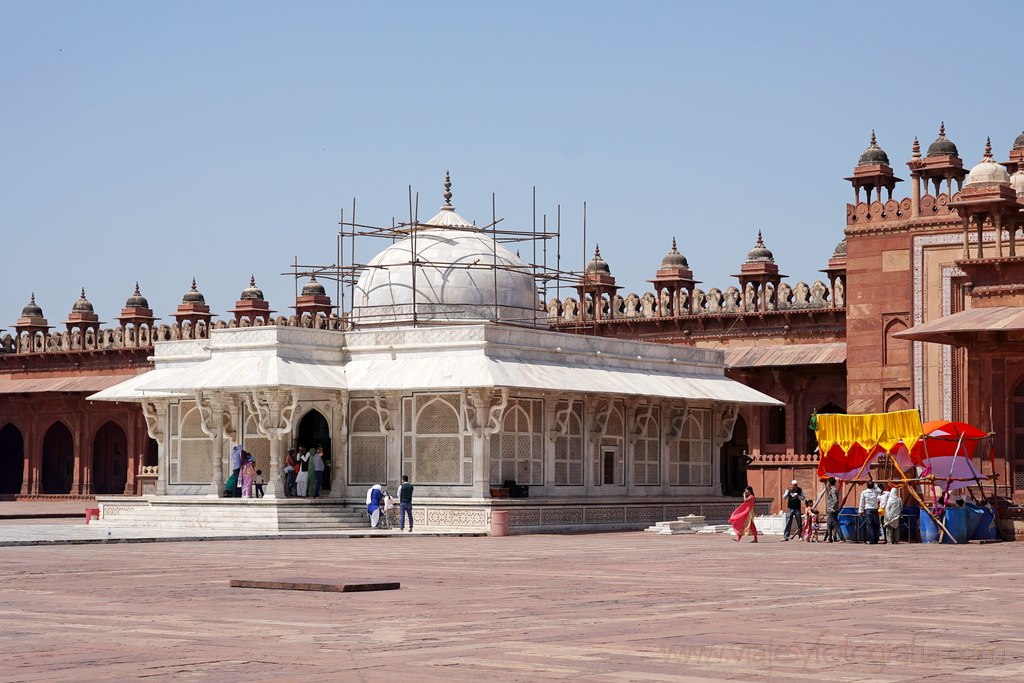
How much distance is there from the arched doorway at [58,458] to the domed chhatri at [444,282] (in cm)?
2156

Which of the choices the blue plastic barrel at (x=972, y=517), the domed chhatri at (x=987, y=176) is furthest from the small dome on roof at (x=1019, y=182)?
the blue plastic barrel at (x=972, y=517)

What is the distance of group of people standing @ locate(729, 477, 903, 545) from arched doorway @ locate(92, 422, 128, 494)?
29.4 meters

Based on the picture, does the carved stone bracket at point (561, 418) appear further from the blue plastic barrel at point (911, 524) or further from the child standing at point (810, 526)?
the blue plastic barrel at point (911, 524)

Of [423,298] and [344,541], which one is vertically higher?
[423,298]

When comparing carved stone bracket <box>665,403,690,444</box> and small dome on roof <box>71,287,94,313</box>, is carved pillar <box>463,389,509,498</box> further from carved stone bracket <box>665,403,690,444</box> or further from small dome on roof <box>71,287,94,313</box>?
small dome on roof <box>71,287,94,313</box>

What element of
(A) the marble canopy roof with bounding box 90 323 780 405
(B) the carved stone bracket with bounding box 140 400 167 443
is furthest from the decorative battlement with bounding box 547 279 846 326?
(B) the carved stone bracket with bounding box 140 400 167 443

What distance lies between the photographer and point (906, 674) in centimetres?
783

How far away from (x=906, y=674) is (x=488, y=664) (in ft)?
6.71

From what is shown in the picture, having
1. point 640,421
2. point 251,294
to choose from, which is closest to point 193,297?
point 251,294

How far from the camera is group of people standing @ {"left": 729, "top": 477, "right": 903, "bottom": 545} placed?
2325 centimetres

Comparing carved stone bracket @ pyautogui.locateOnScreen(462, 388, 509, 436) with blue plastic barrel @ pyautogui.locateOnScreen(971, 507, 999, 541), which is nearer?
blue plastic barrel @ pyautogui.locateOnScreen(971, 507, 999, 541)

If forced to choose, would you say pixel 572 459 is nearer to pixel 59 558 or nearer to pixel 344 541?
pixel 344 541

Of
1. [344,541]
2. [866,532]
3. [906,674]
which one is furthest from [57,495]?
[906,674]

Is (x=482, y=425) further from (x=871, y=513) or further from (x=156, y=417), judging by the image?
(x=156, y=417)
